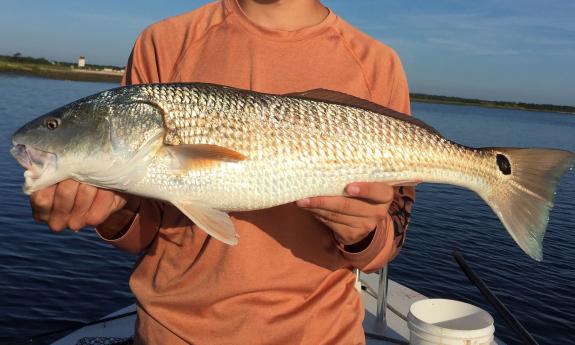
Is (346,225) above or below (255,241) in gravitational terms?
above

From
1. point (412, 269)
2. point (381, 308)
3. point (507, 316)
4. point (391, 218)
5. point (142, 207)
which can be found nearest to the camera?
point (142, 207)

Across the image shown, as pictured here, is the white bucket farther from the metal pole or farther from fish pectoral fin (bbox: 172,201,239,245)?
fish pectoral fin (bbox: 172,201,239,245)

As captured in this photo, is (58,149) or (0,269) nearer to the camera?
(58,149)

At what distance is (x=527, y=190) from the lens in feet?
9.98

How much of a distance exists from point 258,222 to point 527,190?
60.9 inches

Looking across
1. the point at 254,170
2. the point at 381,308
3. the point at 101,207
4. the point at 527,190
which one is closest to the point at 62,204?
the point at 101,207

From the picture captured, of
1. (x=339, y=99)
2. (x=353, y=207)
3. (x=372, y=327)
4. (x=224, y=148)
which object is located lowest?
(x=372, y=327)

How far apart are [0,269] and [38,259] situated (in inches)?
35.4

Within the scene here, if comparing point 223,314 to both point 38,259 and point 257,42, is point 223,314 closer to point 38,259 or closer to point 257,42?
point 257,42

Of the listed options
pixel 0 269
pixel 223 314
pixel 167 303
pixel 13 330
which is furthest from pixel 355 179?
pixel 0 269

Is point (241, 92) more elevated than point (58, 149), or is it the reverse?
point (241, 92)

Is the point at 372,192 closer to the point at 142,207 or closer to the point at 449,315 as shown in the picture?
the point at 142,207

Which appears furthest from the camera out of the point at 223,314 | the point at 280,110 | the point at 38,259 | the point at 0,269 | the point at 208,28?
the point at 38,259

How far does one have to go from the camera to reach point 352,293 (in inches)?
113
